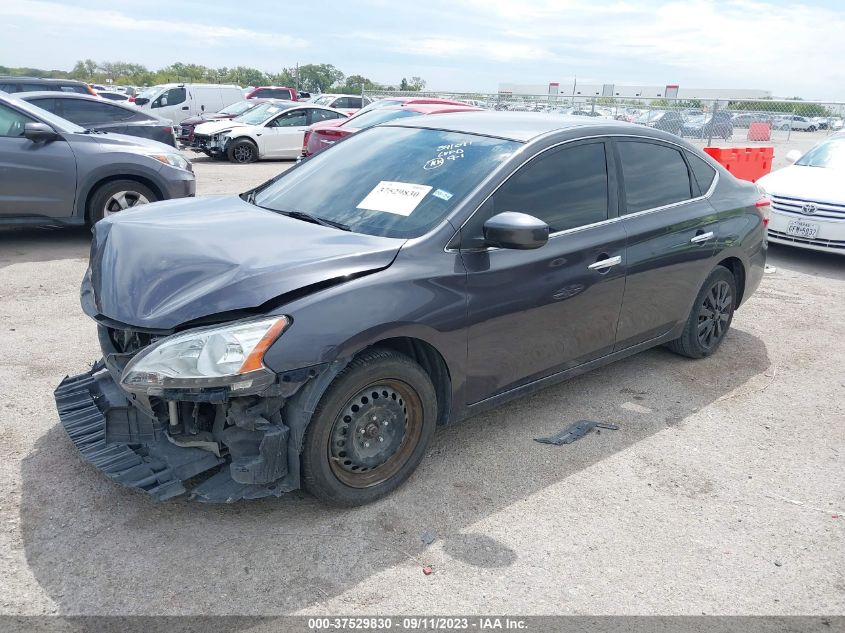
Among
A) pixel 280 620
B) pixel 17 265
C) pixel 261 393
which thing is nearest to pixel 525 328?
pixel 261 393

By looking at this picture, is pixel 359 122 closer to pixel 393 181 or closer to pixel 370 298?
pixel 393 181

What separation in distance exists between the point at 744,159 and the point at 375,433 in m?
9.79

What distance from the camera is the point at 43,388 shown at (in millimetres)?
4172

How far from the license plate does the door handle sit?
5521 millimetres

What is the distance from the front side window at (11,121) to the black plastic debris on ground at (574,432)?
6.49m

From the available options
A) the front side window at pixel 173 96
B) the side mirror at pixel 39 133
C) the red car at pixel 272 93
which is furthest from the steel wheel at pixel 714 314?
the red car at pixel 272 93

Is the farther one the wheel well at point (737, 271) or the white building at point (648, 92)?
the white building at point (648, 92)

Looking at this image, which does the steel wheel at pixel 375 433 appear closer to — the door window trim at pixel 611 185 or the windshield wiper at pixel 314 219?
the door window trim at pixel 611 185

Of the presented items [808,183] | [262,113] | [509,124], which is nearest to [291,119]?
[262,113]

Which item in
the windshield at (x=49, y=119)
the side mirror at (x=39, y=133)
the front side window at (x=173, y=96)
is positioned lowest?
the side mirror at (x=39, y=133)

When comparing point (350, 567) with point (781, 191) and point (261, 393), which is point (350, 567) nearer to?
point (261, 393)

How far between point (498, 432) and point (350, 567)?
145cm

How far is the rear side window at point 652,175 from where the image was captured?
4.27 metres

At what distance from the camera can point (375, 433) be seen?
3172mm
